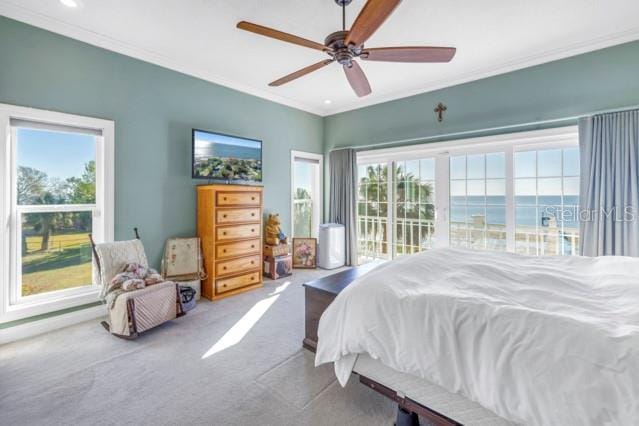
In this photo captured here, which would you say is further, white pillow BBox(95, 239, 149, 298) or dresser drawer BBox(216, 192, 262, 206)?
dresser drawer BBox(216, 192, 262, 206)

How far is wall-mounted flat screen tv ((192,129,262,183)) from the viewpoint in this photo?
3.69 m

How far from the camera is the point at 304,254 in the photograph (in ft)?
16.4

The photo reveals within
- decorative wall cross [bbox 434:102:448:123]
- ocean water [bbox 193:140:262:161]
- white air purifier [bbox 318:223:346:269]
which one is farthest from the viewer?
white air purifier [bbox 318:223:346:269]

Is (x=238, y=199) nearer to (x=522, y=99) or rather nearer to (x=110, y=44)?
(x=110, y=44)

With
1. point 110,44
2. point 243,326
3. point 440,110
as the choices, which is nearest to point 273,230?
point 243,326

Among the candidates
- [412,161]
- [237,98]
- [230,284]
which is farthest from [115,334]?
[412,161]

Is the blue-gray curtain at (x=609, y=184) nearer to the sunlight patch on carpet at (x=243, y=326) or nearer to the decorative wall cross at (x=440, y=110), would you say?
the decorative wall cross at (x=440, y=110)

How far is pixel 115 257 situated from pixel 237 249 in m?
1.31

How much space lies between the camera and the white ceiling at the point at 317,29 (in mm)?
2438

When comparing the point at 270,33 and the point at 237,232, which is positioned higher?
the point at 270,33

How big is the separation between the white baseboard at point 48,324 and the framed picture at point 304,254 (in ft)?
8.94

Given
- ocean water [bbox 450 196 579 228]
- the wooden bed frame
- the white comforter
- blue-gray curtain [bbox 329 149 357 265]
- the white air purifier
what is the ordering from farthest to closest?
blue-gray curtain [bbox 329 149 357 265] < the white air purifier < ocean water [bbox 450 196 579 228] < the wooden bed frame < the white comforter

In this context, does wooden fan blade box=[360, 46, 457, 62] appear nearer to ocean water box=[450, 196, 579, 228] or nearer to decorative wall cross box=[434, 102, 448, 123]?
decorative wall cross box=[434, 102, 448, 123]

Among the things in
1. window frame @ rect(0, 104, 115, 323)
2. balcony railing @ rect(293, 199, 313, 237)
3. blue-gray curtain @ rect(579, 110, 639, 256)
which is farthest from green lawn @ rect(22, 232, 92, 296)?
blue-gray curtain @ rect(579, 110, 639, 256)
